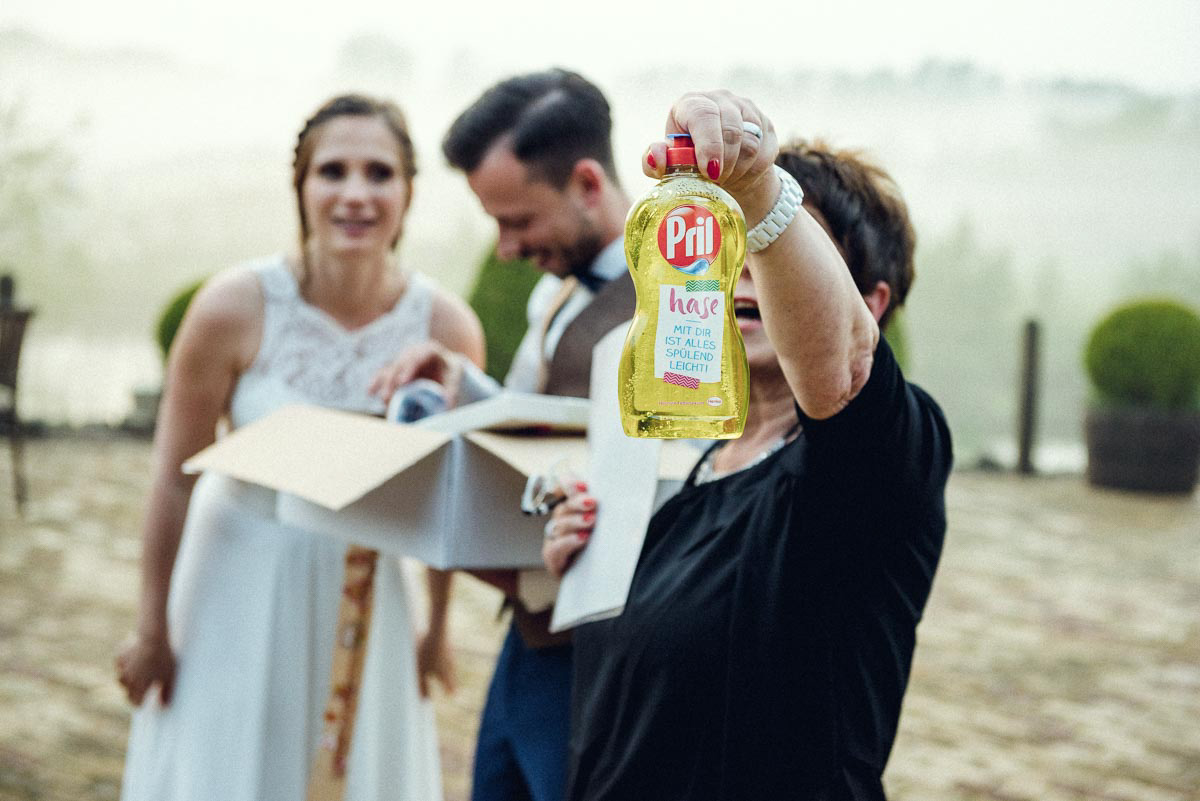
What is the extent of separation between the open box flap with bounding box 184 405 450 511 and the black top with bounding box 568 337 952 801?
0.48m

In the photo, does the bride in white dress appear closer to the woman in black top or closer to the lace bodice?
the lace bodice

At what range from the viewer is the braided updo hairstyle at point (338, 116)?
9.01 feet

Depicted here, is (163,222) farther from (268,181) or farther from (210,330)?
(210,330)

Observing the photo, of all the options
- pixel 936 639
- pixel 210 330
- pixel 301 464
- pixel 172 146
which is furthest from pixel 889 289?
pixel 172 146

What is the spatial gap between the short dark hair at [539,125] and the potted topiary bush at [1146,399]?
1038 cm

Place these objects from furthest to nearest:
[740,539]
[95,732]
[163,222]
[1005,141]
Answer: [1005,141], [163,222], [95,732], [740,539]

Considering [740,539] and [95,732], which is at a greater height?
[740,539]

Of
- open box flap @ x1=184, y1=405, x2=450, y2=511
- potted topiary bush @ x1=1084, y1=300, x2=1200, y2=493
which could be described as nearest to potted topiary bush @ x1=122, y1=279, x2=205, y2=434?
potted topiary bush @ x1=1084, y1=300, x2=1200, y2=493

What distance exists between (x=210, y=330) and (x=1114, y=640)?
5.42 m

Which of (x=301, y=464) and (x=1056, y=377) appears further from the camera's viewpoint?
(x=1056, y=377)

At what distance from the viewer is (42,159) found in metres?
14.2

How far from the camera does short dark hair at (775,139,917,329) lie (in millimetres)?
1580

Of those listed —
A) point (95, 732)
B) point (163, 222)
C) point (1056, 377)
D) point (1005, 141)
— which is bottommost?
point (95, 732)

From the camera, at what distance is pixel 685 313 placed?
1047mm
